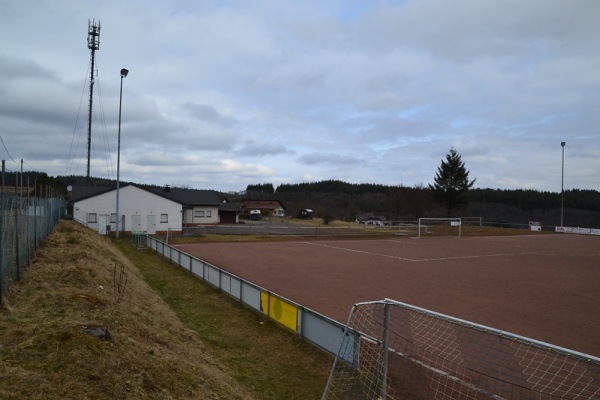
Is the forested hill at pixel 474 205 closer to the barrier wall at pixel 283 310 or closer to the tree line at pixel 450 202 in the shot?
the tree line at pixel 450 202

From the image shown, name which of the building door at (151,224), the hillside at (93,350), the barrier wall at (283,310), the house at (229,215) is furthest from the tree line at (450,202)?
the hillside at (93,350)

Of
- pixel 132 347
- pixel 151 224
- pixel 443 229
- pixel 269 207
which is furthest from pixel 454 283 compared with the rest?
pixel 269 207

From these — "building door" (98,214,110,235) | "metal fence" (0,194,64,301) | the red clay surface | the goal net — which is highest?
"metal fence" (0,194,64,301)

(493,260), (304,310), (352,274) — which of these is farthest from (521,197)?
(304,310)

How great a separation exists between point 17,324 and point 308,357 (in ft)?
17.6

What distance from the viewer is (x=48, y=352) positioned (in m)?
5.61

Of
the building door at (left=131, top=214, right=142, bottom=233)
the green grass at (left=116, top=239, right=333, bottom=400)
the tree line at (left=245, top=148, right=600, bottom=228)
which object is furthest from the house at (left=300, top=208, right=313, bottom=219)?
the green grass at (left=116, top=239, right=333, bottom=400)

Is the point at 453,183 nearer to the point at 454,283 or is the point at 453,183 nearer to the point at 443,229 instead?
the point at 443,229

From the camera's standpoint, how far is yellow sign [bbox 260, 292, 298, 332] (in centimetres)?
1049

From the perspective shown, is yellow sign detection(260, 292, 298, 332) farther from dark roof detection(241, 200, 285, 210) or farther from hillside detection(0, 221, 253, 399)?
dark roof detection(241, 200, 285, 210)

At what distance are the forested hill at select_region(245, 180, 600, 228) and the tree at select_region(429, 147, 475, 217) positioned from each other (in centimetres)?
1013

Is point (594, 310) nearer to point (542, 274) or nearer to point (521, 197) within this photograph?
point (542, 274)

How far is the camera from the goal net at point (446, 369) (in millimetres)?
7059

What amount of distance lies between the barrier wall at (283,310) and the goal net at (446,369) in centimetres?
74
